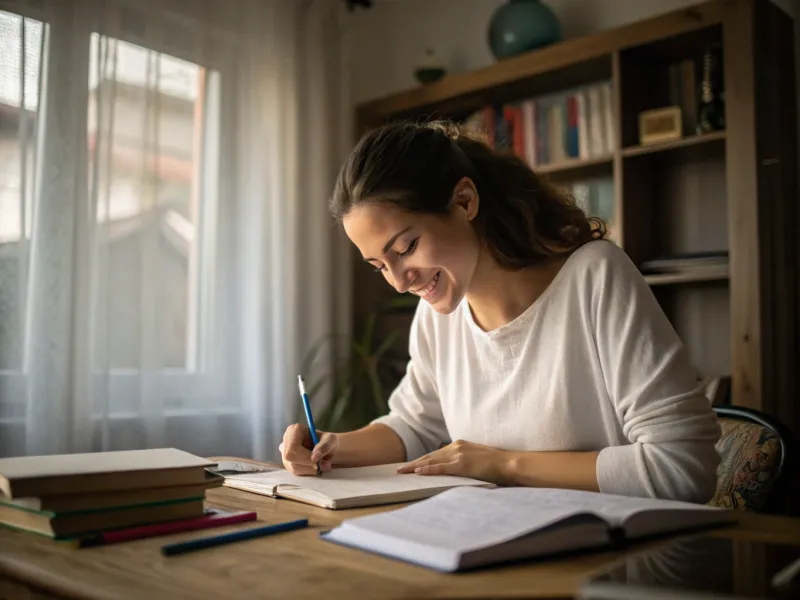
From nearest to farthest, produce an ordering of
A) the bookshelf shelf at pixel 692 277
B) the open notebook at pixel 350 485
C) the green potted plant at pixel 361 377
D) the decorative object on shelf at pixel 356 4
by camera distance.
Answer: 1. the open notebook at pixel 350 485
2. the bookshelf shelf at pixel 692 277
3. the green potted plant at pixel 361 377
4. the decorative object on shelf at pixel 356 4

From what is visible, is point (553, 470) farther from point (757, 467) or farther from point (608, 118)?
point (608, 118)

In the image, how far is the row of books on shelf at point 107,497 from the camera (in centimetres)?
79

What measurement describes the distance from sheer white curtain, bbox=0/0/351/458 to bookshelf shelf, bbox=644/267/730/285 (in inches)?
48.5

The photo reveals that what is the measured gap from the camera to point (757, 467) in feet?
4.26

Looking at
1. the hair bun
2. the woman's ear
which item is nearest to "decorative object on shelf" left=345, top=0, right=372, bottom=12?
the hair bun

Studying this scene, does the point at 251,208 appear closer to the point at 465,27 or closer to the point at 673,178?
the point at 465,27

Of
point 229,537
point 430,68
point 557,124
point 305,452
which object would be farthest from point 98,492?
point 430,68

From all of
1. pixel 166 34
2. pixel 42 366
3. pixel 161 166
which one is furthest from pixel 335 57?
pixel 42 366

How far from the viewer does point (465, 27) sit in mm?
3162

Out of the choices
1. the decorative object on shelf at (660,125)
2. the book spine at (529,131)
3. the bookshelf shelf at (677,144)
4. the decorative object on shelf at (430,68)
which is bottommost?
the bookshelf shelf at (677,144)

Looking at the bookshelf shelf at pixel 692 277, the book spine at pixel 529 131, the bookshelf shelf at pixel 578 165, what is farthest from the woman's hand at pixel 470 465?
the book spine at pixel 529 131

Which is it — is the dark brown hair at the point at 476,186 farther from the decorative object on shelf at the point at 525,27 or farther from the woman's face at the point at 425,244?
the decorative object on shelf at the point at 525,27

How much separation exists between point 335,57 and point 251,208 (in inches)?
30.5

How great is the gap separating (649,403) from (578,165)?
1.60 m
